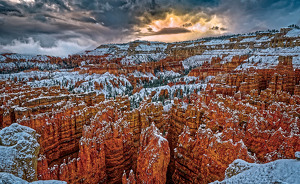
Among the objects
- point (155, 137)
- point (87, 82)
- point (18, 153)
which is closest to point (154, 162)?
point (155, 137)

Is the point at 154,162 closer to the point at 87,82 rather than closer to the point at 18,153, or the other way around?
the point at 18,153

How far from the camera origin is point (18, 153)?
5262mm

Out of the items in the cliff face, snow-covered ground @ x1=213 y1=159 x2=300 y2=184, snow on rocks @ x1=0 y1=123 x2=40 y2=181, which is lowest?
the cliff face

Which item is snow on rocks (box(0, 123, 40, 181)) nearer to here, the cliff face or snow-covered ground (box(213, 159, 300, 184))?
the cliff face

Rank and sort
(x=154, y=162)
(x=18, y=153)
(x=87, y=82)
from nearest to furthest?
(x=18, y=153), (x=154, y=162), (x=87, y=82)

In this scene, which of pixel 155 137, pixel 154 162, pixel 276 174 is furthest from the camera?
pixel 155 137

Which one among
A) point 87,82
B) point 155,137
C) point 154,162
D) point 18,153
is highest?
point 18,153

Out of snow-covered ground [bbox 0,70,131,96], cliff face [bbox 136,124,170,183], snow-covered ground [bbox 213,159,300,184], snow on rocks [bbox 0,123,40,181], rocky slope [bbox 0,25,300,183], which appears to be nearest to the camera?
snow-covered ground [bbox 213,159,300,184]

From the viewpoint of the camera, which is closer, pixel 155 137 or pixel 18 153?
pixel 18 153

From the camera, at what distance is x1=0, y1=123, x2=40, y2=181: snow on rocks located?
15.8 ft

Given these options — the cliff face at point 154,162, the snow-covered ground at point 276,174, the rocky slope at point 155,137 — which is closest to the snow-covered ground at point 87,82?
the rocky slope at point 155,137

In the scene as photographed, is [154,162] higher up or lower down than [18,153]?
lower down

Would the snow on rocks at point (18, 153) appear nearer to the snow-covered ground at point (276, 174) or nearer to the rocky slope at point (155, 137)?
the rocky slope at point (155, 137)

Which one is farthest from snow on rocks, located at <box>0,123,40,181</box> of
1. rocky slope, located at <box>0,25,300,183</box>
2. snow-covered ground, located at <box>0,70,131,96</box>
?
snow-covered ground, located at <box>0,70,131,96</box>
